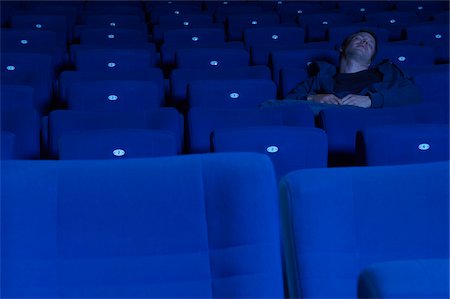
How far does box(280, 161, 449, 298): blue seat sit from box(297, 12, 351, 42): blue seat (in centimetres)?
185

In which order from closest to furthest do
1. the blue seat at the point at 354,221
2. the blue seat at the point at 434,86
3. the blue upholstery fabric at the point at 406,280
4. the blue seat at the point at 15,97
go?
the blue upholstery fabric at the point at 406,280, the blue seat at the point at 354,221, the blue seat at the point at 15,97, the blue seat at the point at 434,86

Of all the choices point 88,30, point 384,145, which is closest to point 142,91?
point 384,145

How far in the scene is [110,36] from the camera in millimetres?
2215

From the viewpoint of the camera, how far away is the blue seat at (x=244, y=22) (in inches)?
97.7

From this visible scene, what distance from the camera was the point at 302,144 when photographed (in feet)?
3.65

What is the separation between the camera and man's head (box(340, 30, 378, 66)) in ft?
5.72

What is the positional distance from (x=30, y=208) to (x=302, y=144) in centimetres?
60

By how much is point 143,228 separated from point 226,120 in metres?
0.70

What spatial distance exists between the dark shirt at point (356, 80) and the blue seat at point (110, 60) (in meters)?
0.49

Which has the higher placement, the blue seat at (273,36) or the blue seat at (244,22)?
the blue seat at (244,22)

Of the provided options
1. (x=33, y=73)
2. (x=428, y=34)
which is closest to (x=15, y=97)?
(x=33, y=73)

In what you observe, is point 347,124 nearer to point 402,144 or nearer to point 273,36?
point 402,144

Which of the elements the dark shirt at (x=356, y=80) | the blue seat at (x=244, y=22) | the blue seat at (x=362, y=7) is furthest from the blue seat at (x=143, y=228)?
the blue seat at (x=362, y=7)

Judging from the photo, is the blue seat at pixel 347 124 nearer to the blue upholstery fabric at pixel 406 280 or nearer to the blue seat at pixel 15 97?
the blue seat at pixel 15 97
